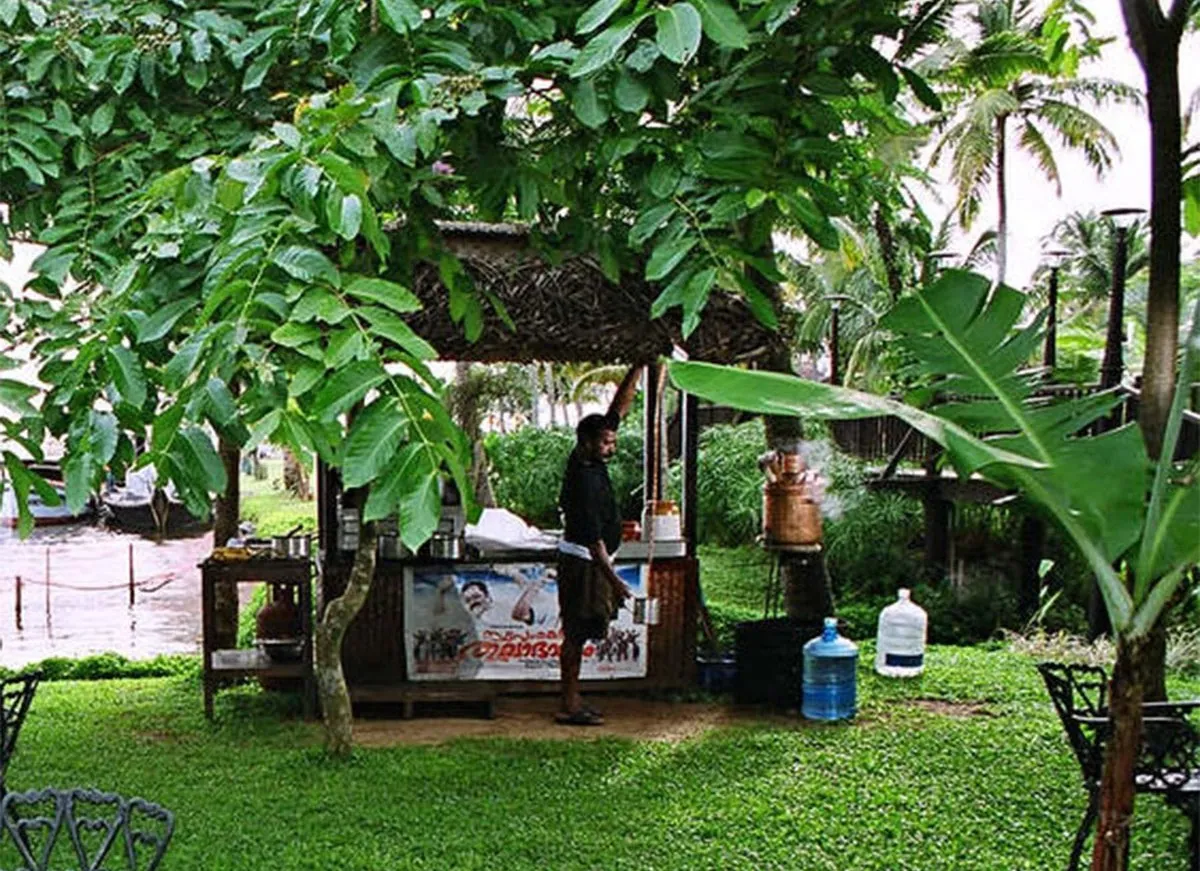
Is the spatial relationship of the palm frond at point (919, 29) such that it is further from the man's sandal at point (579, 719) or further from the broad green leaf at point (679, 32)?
the man's sandal at point (579, 719)

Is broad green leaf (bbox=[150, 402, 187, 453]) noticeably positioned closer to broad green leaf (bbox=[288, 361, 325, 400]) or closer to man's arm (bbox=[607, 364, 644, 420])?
broad green leaf (bbox=[288, 361, 325, 400])

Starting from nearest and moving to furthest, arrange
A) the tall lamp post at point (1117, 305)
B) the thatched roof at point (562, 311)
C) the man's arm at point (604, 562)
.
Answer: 1. the thatched roof at point (562, 311)
2. the man's arm at point (604, 562)
3. the tall lamp post at point (1117, 305)

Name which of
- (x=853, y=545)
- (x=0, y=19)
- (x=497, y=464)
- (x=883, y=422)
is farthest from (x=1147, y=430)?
(x=497, y=464)

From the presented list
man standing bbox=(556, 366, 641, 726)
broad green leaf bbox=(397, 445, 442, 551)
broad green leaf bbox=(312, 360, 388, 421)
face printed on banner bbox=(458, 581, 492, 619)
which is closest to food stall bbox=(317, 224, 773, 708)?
face printed on banner bbox=(458, 581, 492, 619)

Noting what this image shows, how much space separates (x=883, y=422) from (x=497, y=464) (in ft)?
19.8

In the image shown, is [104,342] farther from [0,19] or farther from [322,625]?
[322,625]

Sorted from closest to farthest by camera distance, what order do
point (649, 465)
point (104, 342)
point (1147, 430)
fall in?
point (104, 342) → point (1147, 430) → point (649, 465)

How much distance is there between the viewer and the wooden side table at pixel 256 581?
21.7 ft

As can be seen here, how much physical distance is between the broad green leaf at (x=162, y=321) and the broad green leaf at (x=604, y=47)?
989 mm

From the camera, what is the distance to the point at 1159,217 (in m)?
3.34

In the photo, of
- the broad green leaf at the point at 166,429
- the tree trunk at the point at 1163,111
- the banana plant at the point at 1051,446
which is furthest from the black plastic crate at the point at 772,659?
the broad green leaf at the point at 166,429

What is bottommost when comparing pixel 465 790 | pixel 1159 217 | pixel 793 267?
pixel 465 790

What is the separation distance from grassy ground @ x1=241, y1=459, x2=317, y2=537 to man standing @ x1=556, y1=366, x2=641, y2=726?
197 inches

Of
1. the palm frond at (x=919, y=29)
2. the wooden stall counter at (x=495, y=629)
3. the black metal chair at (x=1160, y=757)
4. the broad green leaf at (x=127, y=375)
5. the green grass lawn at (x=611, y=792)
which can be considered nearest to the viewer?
the broad green leaf at (x=127, y=375)
